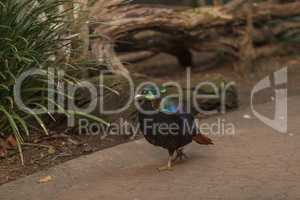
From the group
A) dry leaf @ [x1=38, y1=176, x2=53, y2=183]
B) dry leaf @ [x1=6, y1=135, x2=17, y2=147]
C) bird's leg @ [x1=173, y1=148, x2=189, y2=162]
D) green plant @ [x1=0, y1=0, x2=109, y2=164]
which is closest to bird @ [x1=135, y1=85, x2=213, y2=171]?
bird's leg @ [x1=173, y1=148, x2=189, y2=162]

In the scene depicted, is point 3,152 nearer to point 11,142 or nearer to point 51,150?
point 11,142

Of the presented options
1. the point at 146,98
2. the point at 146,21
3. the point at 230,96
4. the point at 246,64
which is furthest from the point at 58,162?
the point at 246,64

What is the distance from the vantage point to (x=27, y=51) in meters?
6.23

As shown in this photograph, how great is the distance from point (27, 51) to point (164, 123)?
1.54m

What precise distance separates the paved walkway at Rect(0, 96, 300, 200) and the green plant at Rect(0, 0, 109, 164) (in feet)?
1.59

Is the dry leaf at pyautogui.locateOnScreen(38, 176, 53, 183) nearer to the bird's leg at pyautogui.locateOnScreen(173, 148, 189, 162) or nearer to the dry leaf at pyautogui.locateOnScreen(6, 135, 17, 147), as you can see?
the dry leaf at pyautogui.locateOnScreen(6, 135, 17, 147)

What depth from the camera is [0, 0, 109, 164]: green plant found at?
6.25 meters

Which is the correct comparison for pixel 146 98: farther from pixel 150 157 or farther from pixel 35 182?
pixel 35 182

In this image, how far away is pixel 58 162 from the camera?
20.3 feet

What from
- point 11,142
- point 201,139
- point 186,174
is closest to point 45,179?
point 11,142

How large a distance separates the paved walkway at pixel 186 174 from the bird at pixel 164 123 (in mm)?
285

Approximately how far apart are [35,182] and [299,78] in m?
5.63

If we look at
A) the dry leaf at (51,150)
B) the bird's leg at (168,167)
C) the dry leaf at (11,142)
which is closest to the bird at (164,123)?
the bird's leg at (168,167)

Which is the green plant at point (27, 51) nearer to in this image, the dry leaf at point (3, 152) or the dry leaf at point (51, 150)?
the dry leaf at point (3, 152)
